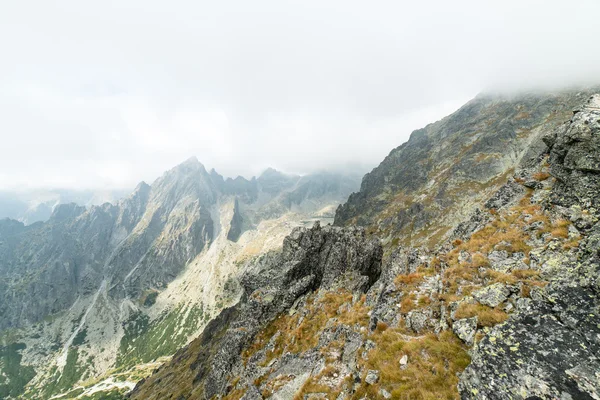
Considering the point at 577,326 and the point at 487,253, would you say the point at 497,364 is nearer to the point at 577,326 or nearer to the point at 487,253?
the point at 577,326

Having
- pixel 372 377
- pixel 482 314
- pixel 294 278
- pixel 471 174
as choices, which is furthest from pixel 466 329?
pixel 471 174

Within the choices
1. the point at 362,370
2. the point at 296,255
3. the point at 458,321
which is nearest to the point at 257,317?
the point at 296,255

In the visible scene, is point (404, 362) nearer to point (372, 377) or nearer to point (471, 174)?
point (372, 377)

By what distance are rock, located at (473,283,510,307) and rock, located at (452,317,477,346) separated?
1.60 metres

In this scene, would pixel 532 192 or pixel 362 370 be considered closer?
pixel 362 370

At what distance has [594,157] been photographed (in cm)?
1734

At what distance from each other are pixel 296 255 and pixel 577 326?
40.5 m

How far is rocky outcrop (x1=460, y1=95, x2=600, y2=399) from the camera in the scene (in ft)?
30.3

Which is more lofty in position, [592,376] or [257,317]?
[592,376]

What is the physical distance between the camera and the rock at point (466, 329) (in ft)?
42.1

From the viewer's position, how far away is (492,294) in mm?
14336

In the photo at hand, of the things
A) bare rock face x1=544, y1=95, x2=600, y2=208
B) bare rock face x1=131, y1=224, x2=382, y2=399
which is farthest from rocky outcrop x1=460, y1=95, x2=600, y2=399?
bare rock face x1=131, y1=224, x2=382, y2=399

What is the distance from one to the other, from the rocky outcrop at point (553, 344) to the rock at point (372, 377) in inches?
181

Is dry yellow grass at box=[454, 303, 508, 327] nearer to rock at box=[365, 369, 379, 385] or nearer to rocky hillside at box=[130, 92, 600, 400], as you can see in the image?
rocky hillside at box=[130, 92, 600, 400]
